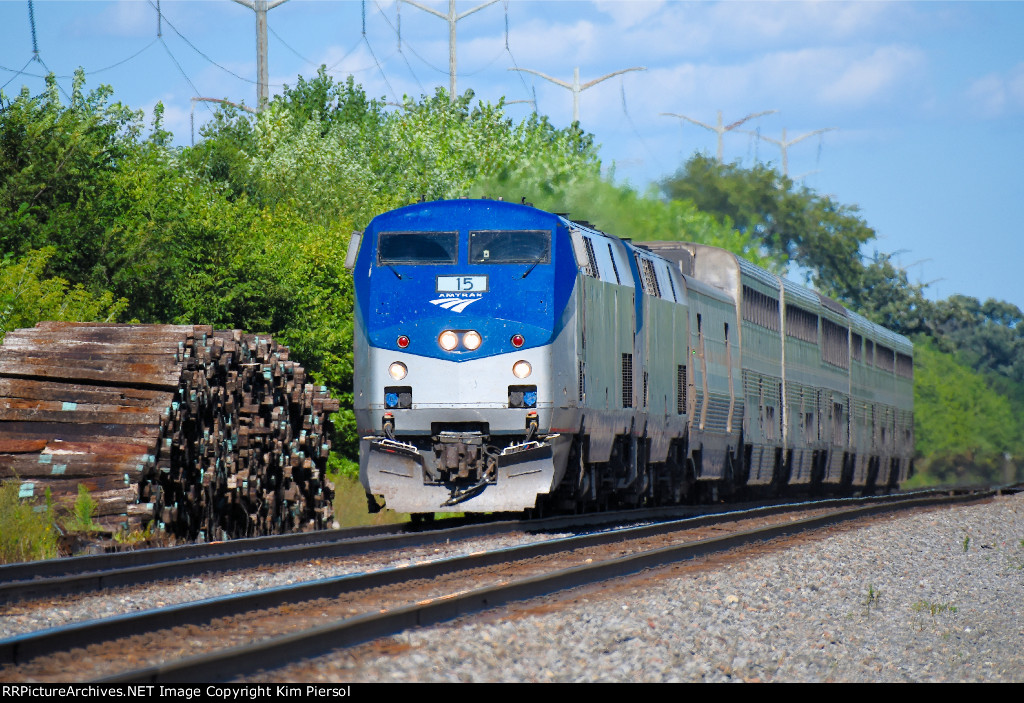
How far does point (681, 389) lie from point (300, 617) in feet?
39.5

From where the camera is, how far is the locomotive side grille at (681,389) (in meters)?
19.4

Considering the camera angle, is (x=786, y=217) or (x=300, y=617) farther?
(x=786, y=217)

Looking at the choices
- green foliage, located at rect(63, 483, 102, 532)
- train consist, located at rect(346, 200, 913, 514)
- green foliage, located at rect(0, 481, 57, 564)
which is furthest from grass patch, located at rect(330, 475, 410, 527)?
green foliage, located at rect(0, 481, 57, 564)

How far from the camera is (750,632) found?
837 cm

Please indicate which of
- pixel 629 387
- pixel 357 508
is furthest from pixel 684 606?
pixel 357 508

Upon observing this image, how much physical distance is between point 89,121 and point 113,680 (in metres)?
23.7

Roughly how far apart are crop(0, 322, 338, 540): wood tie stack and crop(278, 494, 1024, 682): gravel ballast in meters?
5.97

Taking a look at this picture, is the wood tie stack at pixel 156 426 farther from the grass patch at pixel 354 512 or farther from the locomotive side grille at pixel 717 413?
the locomotive side grille at pixel 717 413

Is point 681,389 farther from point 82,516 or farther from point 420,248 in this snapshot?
point 82,516

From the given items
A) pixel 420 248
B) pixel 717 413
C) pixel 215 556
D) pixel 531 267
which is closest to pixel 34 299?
pixel 420 248

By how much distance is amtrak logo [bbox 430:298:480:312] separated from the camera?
48.6 ft
